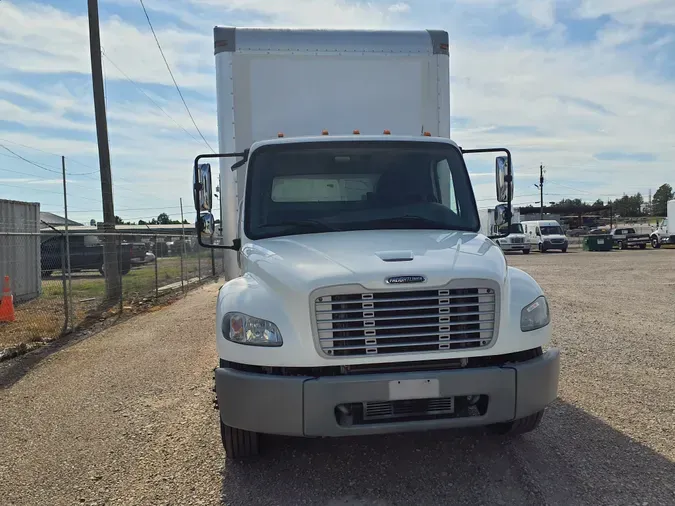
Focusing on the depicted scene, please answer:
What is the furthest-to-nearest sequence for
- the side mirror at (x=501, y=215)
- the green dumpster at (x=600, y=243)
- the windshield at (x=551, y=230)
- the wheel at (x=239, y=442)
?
the windshield at (x=551, y=230) < the green dumpster at (x=600, y=243) < the side mirror at (x=501, y=215) < the wheel at (x=239, y=442)

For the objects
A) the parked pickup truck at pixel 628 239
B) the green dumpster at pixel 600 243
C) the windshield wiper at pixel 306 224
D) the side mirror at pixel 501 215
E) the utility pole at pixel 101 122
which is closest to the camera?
the windshield wiper at pixel 306 224

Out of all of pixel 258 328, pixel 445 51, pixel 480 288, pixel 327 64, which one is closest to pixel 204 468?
pixel 258 328

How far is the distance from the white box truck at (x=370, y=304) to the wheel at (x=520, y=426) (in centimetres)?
2

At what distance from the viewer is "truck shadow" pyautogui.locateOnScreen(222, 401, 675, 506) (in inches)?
139

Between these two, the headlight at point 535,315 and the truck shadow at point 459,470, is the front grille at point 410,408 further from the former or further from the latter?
the headlight at point 535,315

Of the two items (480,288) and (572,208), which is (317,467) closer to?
(480,288)

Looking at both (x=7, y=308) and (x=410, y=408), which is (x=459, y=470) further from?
(x=7, y=308)

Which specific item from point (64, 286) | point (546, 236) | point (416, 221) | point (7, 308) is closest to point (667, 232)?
point (546, 236)

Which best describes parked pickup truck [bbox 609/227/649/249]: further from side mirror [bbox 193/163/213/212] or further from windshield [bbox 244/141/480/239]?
side mirror [bbox 193/163/213/212]

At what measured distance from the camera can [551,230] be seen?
124 ft

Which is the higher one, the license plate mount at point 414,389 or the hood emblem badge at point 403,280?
the hood emblem badge at point 403,280

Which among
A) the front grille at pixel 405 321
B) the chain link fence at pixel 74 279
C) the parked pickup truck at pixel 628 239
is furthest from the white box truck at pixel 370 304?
the parked pickup truck at pixel 628 239

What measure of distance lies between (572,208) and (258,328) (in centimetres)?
8818

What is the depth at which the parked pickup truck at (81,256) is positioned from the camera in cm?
1150
